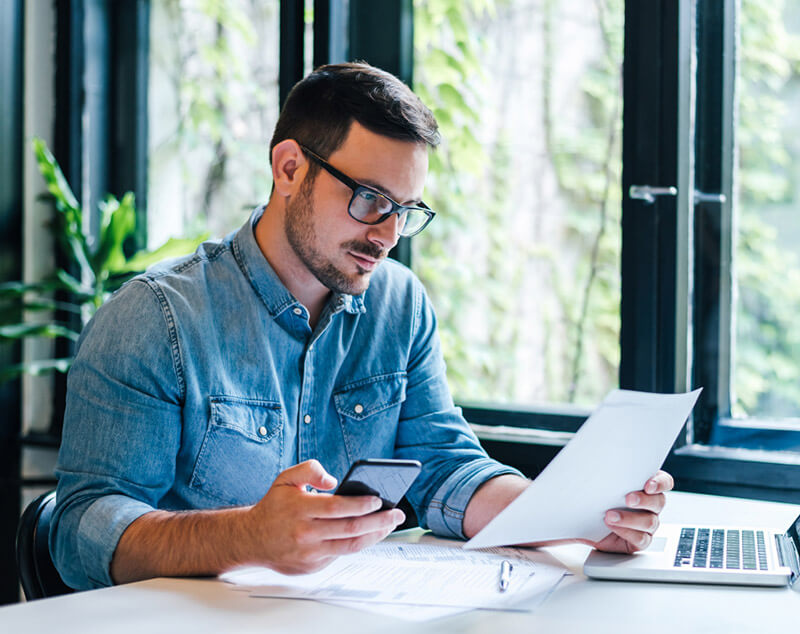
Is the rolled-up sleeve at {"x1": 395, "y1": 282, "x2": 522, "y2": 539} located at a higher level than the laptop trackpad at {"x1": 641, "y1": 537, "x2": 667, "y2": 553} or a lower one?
higher

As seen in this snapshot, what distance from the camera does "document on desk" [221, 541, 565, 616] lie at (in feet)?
3.35

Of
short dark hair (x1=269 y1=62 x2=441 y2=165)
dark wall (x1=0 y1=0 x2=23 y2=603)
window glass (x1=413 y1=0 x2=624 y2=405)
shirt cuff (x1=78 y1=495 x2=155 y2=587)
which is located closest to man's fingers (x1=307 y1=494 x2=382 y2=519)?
shirt cuff (x1=78 y1=495 x2=155 y2=587)

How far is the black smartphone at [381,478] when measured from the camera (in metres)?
0.97

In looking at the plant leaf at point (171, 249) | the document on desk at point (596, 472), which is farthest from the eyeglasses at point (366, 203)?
the plant leaf at point (171, 249)

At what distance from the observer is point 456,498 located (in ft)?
4.71

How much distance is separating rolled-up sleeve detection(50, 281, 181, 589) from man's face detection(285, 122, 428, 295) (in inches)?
11.7

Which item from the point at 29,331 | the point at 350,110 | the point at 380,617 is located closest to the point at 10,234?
the point at 29,331

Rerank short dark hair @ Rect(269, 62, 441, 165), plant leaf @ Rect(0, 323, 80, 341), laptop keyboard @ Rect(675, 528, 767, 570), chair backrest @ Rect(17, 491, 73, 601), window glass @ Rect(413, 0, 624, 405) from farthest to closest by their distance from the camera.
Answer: plant leaf @ Rect(0, 323, 80, 341), window glass @ Rect(413, 0, 624, 405), short dark hair @ Rect(269, 62, 441, 165), chair backrest @ Rect(17, 491, 73, 601), laptop keyboard @ Rect(675, 528, 767, 570)

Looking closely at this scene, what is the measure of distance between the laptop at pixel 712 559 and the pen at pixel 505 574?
99mm

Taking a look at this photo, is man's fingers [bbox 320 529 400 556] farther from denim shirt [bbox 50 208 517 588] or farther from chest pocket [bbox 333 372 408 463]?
chest pocket [bbox 333 372 408 463]

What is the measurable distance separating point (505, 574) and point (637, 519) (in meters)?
0.20

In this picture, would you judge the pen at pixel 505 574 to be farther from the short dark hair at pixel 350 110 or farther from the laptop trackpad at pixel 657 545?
the short dark hair at pixel 350 110

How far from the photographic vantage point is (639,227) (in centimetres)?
191

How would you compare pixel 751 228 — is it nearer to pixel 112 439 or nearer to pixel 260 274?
pixel 260 274
